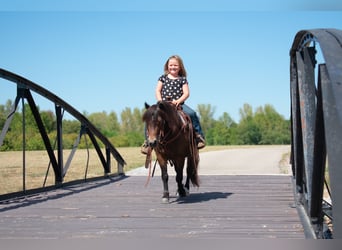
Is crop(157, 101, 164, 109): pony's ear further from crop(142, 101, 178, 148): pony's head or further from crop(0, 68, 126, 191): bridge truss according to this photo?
crop(0, 68, 126, 191): bridge truss

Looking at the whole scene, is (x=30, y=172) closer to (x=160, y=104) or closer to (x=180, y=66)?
(x=180, y=66)

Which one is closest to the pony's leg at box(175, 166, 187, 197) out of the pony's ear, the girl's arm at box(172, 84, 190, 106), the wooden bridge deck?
the wooden bridge deck

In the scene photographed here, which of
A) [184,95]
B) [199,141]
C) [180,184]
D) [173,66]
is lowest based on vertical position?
[180,184]

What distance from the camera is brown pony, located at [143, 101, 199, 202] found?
587 cm

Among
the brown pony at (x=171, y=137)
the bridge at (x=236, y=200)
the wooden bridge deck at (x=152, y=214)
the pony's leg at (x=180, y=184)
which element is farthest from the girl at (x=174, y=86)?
the bridge at (x=236, y=200)

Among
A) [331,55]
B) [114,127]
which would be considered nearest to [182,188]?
[331,55]

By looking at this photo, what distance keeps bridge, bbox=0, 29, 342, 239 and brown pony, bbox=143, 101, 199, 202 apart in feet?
1.59

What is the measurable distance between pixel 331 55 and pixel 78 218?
145 inches

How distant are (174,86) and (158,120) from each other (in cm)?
108

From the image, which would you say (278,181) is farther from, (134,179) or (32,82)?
(32,82)

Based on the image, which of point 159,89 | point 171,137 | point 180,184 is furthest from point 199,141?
point 159,89

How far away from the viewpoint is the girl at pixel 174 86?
22.4 feet

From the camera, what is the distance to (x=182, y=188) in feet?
23.5

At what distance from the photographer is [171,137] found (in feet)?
20.7
